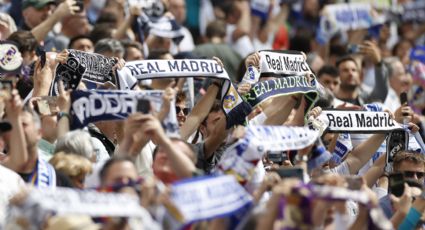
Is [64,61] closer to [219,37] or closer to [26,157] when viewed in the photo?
[26,157]

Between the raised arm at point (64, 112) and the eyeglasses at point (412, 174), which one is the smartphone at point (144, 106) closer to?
the raised arm at point (64, 112)

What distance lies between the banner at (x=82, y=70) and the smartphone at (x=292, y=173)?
7.07 feet

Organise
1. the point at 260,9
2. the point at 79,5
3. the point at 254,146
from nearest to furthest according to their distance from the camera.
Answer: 1. the point at 254,146
2. the point at 79,5
3. the point at 260,9

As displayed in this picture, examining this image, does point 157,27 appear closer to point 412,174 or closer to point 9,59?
point 412,174

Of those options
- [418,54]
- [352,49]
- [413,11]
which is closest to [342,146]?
[418,54]

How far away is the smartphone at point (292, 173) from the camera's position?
787cm

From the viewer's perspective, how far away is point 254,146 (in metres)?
7.99

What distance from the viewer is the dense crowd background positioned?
23.1 feet

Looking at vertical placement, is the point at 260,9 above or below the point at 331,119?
below

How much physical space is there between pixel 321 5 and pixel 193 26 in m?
2.17

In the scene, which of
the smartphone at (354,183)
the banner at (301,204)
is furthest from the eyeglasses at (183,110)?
the banner at (301,204)

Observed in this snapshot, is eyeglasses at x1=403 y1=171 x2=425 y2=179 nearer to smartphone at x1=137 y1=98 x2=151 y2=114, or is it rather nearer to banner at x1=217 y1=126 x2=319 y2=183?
banner at x1=217 y1=126 x2=319 y2=183

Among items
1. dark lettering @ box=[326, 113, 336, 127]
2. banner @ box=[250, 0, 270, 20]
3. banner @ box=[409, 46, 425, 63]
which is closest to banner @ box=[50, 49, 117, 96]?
dark lettering @ box=[326, 113, 336, 127]

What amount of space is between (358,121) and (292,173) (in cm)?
247
